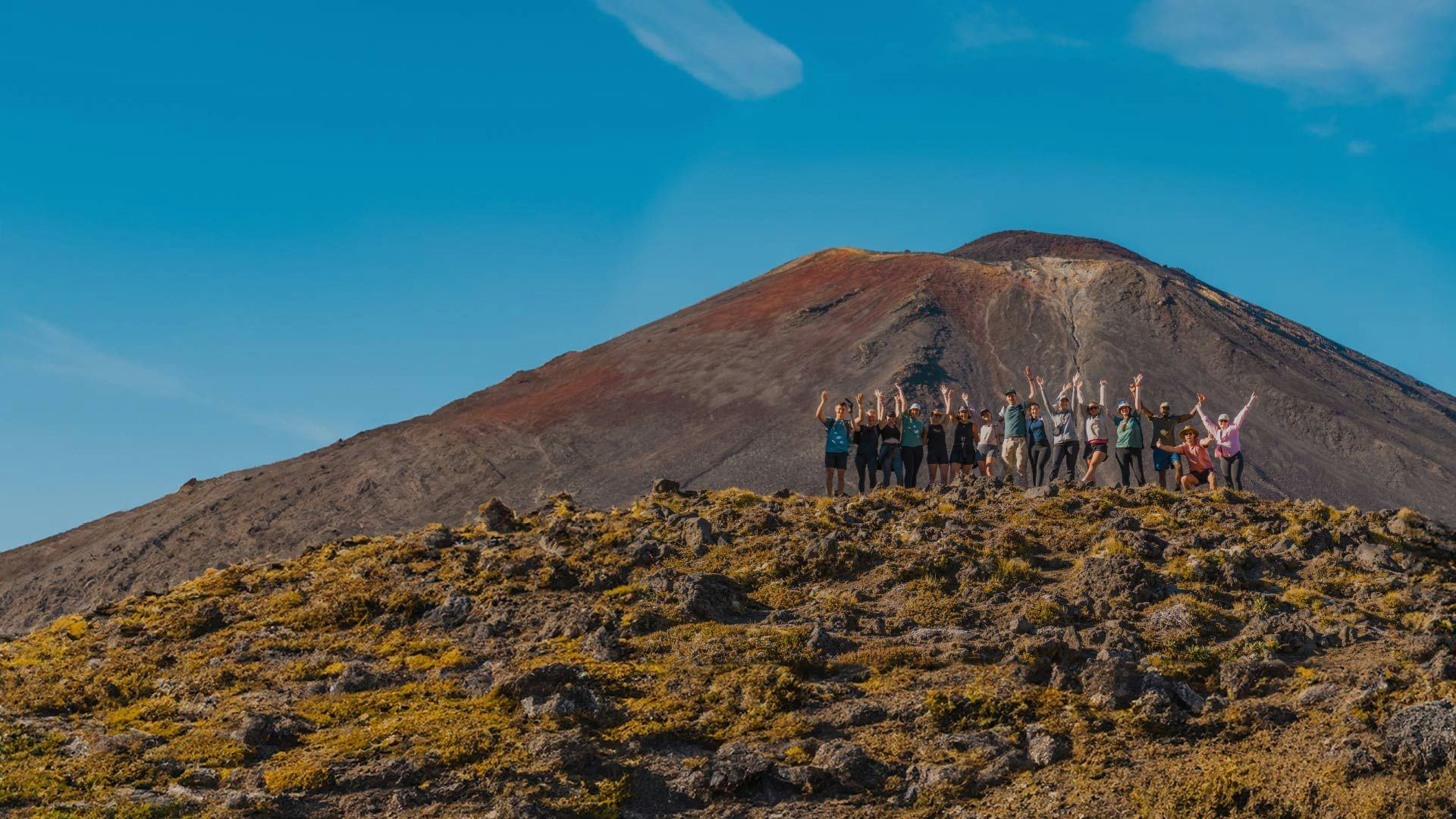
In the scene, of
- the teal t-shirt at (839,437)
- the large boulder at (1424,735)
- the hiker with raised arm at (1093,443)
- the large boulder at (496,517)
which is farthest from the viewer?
the teal t-shirt at (839,437)

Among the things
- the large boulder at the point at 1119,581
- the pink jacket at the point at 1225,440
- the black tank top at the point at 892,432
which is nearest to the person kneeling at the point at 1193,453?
the pink jacket at the point at 1225,440

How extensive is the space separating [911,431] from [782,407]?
1540 inches

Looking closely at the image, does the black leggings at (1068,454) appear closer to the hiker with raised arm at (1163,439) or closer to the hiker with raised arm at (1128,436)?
the hiker with raised arm at (1128,436)

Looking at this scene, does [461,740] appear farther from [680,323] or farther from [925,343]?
[680,323]

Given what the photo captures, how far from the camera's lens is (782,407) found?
6294 centimetres

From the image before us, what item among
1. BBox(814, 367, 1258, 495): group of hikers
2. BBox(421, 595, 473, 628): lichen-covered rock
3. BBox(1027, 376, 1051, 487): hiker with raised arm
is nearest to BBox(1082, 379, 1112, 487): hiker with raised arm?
BBox(814, 367, 1258, 495): group of hikers

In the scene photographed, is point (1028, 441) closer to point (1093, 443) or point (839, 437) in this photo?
point (1093, 443)

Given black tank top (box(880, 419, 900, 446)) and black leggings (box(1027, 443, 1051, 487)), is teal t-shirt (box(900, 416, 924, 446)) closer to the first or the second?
black tank top (box(880, 419, 900, 446))

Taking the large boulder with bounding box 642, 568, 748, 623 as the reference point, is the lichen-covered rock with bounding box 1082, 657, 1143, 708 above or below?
below

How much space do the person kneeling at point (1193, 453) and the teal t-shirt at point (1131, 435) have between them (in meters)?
0.58

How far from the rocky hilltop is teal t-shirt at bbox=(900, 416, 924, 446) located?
8.21 ft

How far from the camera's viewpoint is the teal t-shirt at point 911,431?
78.1 ft

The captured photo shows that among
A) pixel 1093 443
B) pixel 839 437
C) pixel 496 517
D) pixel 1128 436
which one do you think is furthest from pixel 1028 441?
pixel 496 517

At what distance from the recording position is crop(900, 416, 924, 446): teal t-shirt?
23812 mm
